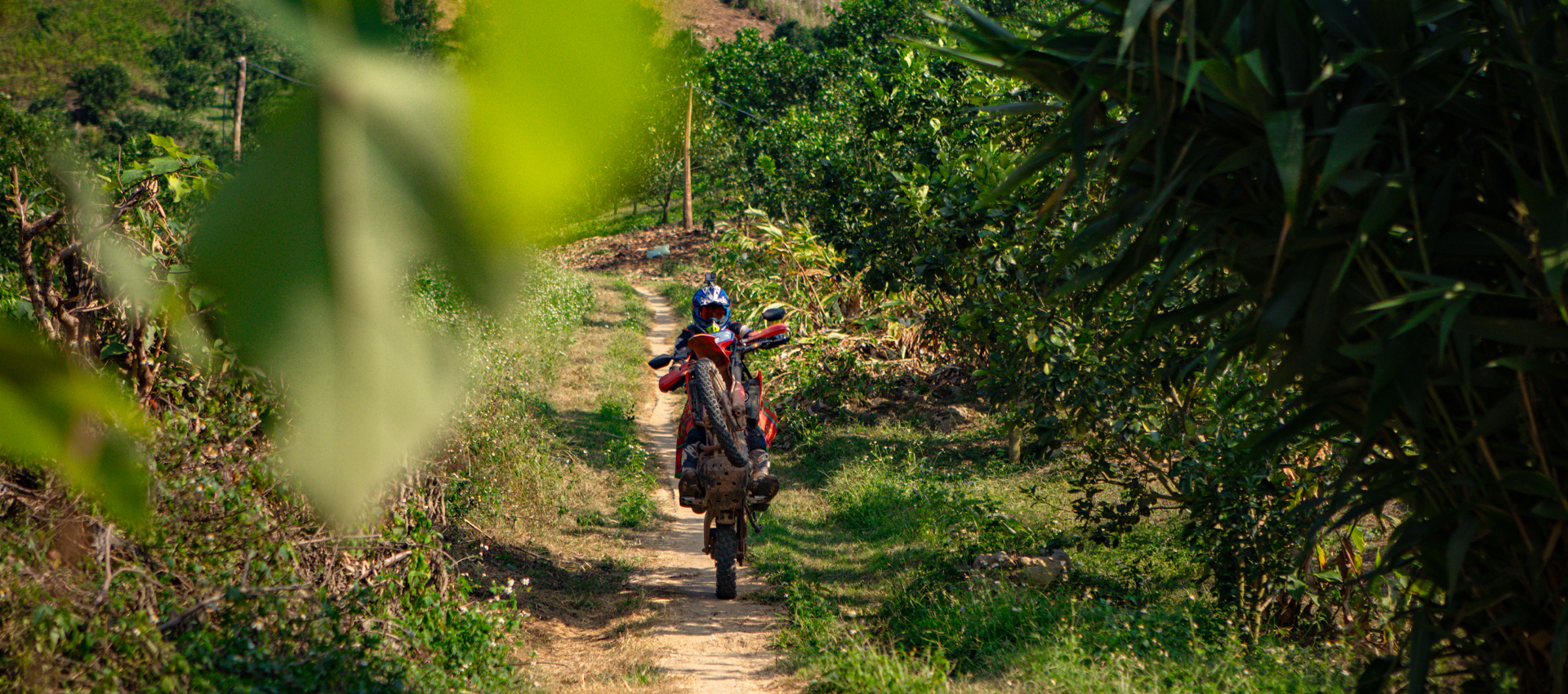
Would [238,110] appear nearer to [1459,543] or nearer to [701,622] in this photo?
[1459,543]

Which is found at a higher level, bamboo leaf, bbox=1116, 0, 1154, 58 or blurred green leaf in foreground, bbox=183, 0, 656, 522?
bamboo leaf, bbox=1116, 0, 1154, 58

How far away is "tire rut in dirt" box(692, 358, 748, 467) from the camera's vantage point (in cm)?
579

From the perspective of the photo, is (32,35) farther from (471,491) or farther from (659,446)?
(659,446)

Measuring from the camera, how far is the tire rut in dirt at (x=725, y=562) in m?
5.74

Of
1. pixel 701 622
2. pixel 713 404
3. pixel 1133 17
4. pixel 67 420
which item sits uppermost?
pixel 1133 17

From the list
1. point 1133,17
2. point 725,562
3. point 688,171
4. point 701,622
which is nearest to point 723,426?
point 725,562

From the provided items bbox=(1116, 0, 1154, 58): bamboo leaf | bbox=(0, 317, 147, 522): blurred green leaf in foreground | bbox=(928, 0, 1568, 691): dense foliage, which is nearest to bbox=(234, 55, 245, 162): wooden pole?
bbox=(0, 317, 147, 522): blurred green leaf in foreground

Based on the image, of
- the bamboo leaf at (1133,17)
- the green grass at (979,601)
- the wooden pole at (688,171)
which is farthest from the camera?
the green grass at (979,601)

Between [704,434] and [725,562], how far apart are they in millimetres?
798

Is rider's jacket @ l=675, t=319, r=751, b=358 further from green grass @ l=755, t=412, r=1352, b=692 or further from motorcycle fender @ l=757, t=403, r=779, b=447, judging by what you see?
green grass @ l=755, t=412, r=1352, b=692

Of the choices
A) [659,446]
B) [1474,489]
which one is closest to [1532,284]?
[1474,489]

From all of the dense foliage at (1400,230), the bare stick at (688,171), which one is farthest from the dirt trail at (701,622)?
the bare stick at (688,171)

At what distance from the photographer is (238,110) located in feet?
1.49

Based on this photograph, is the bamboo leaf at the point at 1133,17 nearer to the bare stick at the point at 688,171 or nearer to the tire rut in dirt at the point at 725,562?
the bare stick at the point at 688,171
